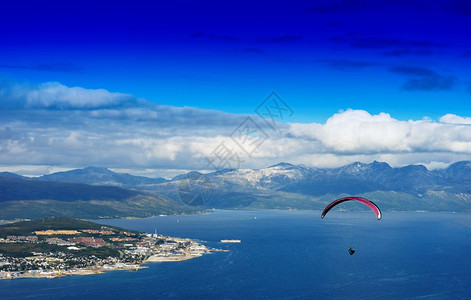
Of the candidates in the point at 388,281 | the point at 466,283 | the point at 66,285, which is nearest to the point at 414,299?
the point at 388,281

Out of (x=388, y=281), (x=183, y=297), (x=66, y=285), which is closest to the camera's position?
(x=183, y=297)

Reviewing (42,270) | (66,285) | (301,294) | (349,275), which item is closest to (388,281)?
(349,275)

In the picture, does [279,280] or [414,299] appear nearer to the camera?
[414,299]

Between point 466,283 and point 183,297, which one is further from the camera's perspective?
point 466,283

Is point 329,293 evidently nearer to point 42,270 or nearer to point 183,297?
point 183,297

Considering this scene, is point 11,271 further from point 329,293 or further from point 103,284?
point 329,293

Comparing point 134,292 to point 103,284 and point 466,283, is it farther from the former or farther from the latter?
point 466,283

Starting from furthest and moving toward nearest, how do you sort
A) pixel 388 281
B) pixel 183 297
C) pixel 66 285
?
pixel 388 281, pixel 66 285, pixel 183 297
